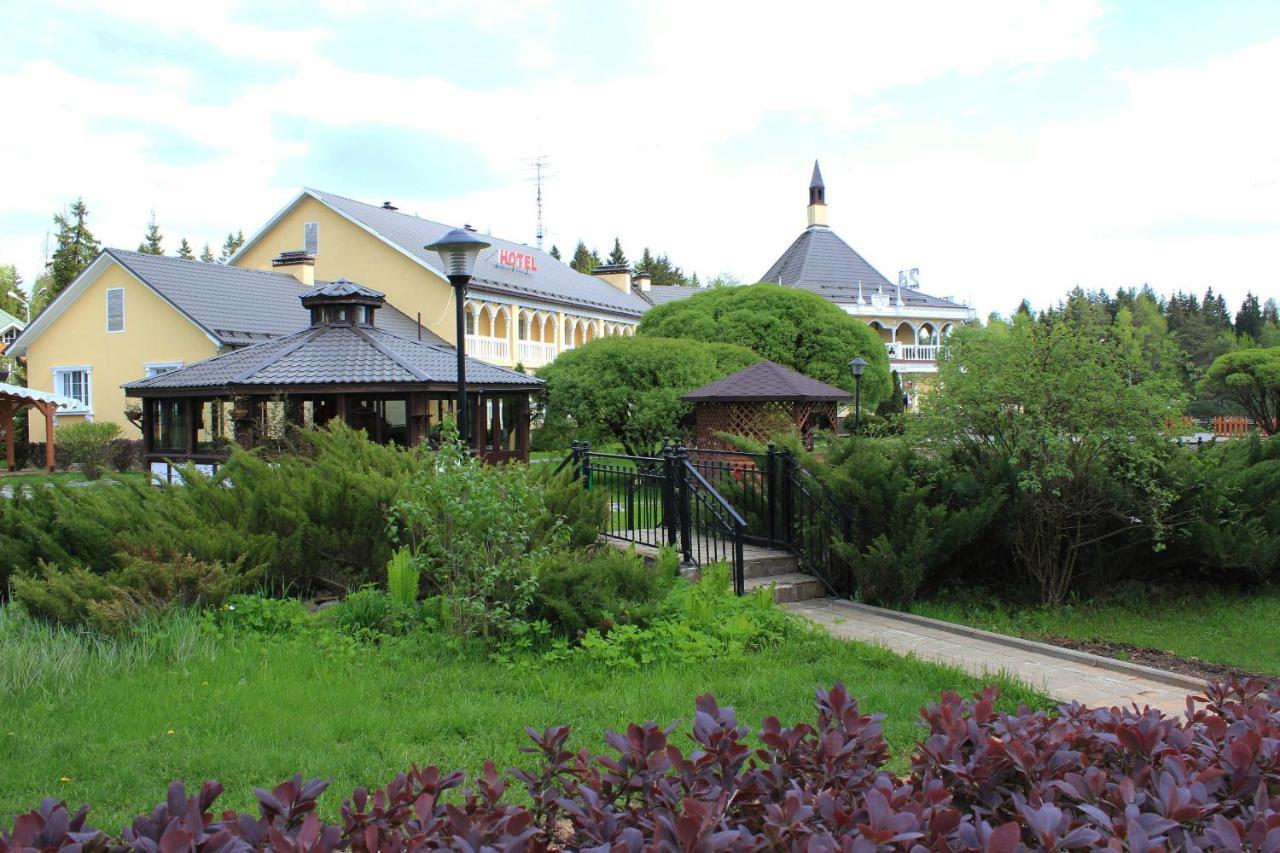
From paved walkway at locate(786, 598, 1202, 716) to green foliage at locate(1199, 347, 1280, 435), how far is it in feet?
104

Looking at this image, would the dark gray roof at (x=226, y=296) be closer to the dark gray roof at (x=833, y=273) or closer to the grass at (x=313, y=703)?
the grass at (x=313, y=703)

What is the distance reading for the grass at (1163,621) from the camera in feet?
26.0

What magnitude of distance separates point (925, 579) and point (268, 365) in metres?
11.7

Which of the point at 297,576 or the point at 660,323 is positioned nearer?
the point at 297,576

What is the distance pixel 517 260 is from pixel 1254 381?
27450 millimetres

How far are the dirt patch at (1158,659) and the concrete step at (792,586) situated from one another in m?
2.14

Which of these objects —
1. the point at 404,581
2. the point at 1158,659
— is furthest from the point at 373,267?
the point at 1158,659

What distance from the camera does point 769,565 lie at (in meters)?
9.91

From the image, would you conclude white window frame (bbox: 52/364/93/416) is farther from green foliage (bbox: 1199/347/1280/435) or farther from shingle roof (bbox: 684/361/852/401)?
green foliage (bbox: 1199/347/1280/435)

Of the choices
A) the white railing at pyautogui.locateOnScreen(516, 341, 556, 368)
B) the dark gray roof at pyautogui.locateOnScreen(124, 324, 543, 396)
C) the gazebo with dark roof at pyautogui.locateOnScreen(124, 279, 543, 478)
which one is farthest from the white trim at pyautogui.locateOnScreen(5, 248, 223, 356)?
the white railing at pyautogui.locateOnScreen(516, 341, 556, 368)

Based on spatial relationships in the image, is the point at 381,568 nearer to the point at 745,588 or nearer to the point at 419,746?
the point at 745,588

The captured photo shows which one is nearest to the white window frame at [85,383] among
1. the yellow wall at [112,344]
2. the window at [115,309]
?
the yellow wall at [112,344]

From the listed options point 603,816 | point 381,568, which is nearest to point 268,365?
point 381,568

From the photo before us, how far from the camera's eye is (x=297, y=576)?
8.35 metres
